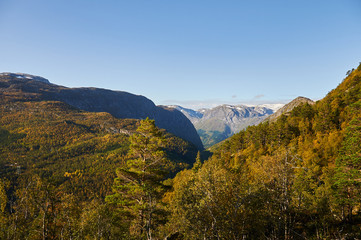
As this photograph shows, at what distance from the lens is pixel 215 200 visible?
49.9ft

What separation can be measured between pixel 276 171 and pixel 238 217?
775 centimetres

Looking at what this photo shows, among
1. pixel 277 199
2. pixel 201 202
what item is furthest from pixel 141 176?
pixel 277 199

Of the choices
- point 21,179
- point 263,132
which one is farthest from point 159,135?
point 21,179

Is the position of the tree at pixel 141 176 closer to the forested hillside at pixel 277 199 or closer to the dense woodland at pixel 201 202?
the dense woodland at pixel 201 202

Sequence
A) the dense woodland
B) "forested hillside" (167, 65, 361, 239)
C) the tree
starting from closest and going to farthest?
"forested hillside" (167, 65, 361, 239)
the dense woodland
the tree

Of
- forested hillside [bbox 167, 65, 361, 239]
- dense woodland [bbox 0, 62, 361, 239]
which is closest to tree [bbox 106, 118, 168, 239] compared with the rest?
dense woodland [bbox 0, 62, 361, 239]

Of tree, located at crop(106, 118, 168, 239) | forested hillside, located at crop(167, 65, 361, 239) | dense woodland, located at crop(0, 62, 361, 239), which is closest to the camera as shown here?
forested hillside, located at crop(167, 65, 361, 239)

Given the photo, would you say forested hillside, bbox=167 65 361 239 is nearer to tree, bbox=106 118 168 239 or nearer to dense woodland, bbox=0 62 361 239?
dense woodland, bbox=0 62 361 239

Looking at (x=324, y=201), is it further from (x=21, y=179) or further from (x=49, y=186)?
(x=21, y=179)

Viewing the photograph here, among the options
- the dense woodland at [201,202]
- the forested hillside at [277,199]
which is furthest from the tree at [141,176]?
the forested hillside at [277,199]

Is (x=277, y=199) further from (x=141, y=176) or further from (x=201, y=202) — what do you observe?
(x=141, y=176)

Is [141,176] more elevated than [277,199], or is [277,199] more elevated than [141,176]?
[277,199]

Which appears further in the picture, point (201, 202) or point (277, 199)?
point (277, 199)

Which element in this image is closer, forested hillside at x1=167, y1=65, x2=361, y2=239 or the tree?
forested hillside at x1=167, y1=65, x2=361, y2=239
